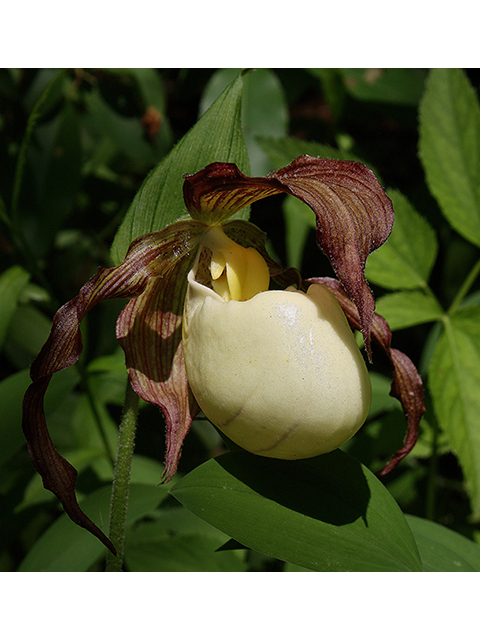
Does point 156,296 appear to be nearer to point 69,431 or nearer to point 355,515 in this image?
point 355,515

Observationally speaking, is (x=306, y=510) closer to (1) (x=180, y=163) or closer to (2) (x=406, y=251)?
(1) (x=180, y=163)

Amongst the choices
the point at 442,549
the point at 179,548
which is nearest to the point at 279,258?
the point at 179,548

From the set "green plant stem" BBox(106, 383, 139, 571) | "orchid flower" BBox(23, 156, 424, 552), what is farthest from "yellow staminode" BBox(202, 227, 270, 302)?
"green plant stem" BBox(106, 383, 139, 571)

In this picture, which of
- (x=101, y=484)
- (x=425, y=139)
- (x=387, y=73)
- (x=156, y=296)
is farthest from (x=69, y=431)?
(x=387, y=73)

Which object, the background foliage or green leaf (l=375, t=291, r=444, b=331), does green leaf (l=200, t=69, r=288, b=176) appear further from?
green leaf (l=375, t=291, r=444, b=331)

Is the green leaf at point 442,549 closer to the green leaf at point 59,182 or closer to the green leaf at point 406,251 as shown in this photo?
the green leaf at point 406,251

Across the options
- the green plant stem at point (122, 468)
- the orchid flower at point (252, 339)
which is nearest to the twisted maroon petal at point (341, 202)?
the orchid flower at point (252, 339)
